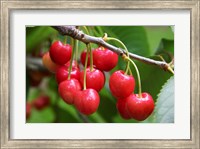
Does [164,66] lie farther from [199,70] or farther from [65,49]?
[65,49]

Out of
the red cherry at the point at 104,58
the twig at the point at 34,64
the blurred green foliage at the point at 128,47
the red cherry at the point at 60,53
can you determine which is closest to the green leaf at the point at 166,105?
the blurred green foliage at the point at 128,47

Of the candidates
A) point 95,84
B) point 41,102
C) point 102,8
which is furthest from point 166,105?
point 41,102

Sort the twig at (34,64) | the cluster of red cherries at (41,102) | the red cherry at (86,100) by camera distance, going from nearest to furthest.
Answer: the red cherry at (86,100) < the twig at (34,64) < the cluster of red cherries at (41,102)

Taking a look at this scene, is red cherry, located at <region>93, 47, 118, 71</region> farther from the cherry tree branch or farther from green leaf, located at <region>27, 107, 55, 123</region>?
green leaf, located at <region>27, 107, 55, 123</region>

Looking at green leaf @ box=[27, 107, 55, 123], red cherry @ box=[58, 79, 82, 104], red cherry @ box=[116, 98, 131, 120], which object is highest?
red cherry @ box=[58, 79, 82, 104]

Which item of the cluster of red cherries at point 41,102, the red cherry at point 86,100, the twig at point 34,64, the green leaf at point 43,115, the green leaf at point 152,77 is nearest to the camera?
the red cherry at point 86,100

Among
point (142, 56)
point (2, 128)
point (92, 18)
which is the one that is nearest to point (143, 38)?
point (142, 56)

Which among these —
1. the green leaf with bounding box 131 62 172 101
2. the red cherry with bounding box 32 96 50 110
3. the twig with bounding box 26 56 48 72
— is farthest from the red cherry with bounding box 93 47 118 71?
the red cherry with bounding box 32 96 50 110

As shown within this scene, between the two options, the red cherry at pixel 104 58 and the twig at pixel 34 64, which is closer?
the red cherry at pixel 104 58

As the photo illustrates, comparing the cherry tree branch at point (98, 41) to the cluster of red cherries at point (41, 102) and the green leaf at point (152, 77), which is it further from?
the cluster of red cherries at point (41, 102)
